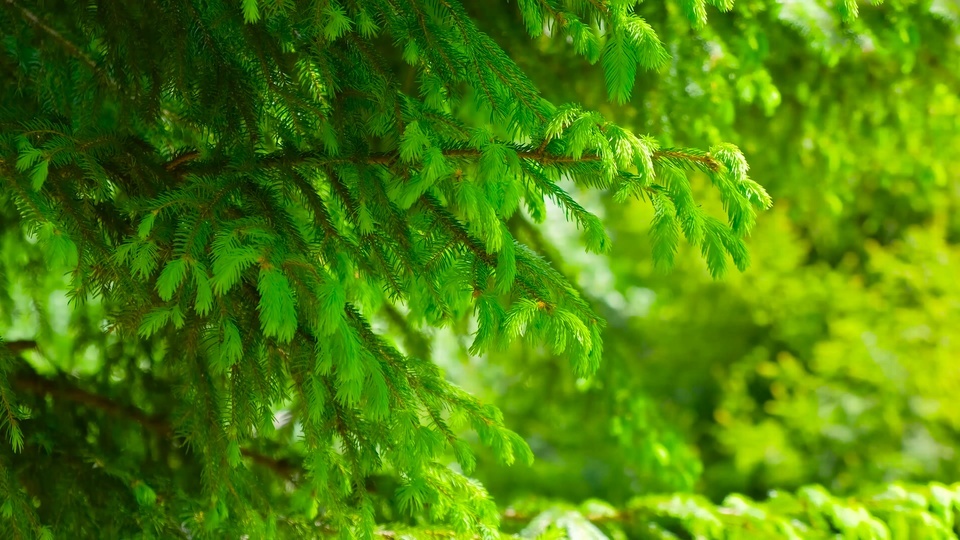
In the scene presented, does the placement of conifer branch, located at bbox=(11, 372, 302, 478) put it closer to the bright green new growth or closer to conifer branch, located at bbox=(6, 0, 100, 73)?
the bright green new growth

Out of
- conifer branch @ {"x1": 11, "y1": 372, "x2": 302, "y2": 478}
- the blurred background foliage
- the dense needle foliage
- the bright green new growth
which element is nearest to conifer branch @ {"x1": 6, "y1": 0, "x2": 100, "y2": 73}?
the dense needle foliage

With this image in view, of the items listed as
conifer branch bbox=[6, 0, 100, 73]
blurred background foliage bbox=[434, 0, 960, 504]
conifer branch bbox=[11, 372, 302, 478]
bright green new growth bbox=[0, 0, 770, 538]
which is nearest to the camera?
bright green new growth bbox=[0, 0, 770, 538]

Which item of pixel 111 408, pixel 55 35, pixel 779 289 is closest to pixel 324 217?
pixel 55 35

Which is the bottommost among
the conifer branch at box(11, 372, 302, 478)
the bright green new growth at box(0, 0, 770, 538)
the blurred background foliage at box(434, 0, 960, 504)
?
the conifer branch at box(11, 372, 302, 478)

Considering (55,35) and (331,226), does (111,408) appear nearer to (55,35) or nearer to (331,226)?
(55,35)

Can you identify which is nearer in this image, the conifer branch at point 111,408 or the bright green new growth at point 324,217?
the bright green new growth at point 324,217

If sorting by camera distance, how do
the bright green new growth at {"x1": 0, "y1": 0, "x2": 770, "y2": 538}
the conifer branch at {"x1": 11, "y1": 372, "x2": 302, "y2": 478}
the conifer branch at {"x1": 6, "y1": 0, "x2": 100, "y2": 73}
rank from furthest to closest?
the conifer branch at {"x1": 11, "y1": 372, "x2": 302, "y2": 478}
the conifer branch at {"x1": 6, "y1": 0, "x2": 100, "y2": 73}
the bright green new growth at {"x1": 0, "y1": 0, "x2": 770, "y2": 538}

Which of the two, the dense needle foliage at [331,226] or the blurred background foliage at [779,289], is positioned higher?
the blurred background foliage at [779,289]

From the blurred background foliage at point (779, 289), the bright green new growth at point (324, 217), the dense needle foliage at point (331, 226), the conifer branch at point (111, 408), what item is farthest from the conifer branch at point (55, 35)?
the blurred background foliage at point (779, 289)

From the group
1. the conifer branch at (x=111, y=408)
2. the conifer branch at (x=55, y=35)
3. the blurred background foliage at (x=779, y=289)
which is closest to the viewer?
the conifer branch at (x=55, y=35)

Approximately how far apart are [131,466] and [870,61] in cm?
294

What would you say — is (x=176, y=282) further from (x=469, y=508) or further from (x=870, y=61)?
(x=870, y=61)

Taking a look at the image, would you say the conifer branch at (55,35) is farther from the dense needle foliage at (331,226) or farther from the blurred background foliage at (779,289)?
the blurred background foliage at (779,289)

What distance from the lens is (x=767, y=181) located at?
12.0ft
